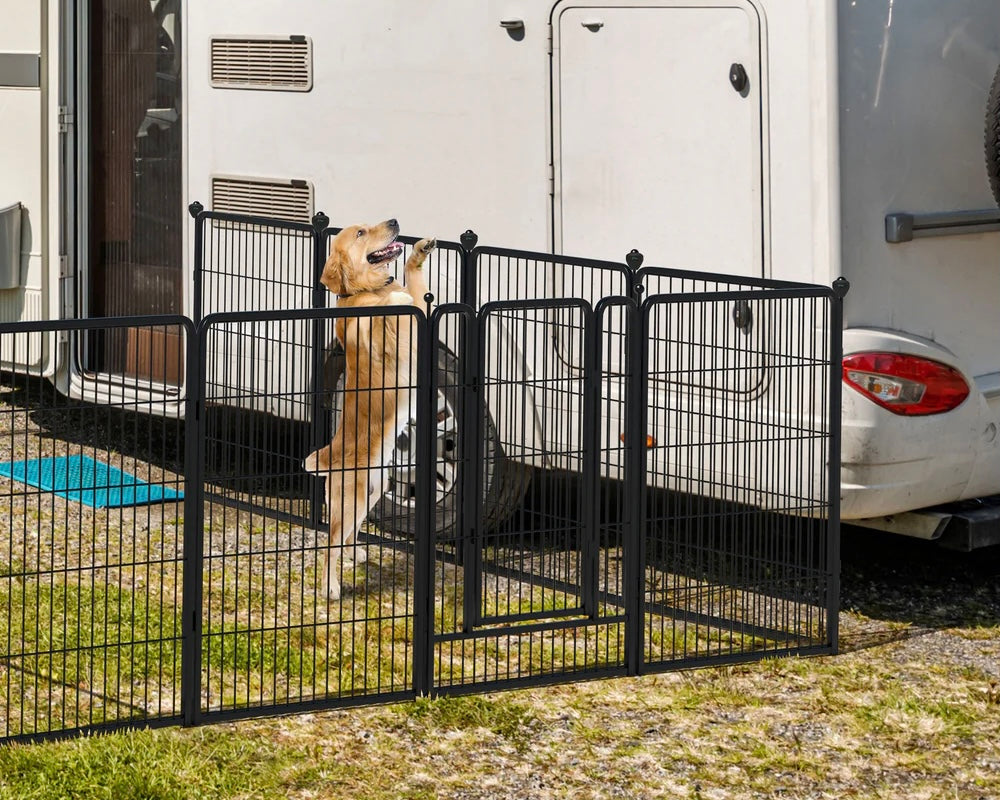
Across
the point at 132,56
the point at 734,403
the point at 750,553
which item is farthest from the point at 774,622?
the point at 132,56

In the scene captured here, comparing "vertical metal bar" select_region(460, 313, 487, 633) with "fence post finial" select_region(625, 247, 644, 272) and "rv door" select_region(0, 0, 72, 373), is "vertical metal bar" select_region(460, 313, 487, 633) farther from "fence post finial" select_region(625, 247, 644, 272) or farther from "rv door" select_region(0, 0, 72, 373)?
"rv door" select_region(0, 0, 72, 373)

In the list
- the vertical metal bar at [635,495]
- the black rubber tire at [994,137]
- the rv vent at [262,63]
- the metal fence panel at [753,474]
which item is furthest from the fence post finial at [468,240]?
the black rubber tire at [994,137]

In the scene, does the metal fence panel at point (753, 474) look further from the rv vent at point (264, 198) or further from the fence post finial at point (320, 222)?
the rv vent at point (264, 198)

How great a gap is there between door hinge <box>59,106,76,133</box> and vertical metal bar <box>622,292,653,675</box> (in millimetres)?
4042

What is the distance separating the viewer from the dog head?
666cm

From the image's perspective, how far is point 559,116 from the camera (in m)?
6.85

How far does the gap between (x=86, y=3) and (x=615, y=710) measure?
4.84 meters

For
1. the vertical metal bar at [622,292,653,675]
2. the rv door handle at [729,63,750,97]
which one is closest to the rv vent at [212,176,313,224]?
the rv door handle at [729,63,750,97]

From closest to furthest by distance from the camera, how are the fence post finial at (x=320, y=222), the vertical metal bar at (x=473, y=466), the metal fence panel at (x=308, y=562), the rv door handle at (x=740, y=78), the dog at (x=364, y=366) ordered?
the metal fence panel at (x=308, y=562) < the vertical metal bar at (x=473, y=466) < the dog at (x=364, y=366) < the rv door handle at (x=740, y=78) < the fence post finial at (x=320, y=222)

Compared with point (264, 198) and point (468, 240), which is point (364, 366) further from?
point (264, 198)

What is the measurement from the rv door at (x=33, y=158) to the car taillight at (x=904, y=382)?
167 inches

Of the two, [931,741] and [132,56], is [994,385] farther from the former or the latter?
[132,56]

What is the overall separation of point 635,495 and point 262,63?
324cm

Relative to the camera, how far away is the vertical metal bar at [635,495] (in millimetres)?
5621
